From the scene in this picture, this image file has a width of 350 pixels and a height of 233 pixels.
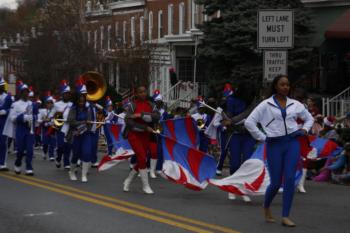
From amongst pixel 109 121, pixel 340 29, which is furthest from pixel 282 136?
pixel 340 29

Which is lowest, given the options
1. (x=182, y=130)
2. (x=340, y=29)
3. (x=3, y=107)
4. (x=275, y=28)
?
(x=182, y=130)

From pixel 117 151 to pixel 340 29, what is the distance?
11.8m

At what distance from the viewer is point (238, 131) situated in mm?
12273

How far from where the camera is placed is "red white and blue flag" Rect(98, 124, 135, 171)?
14561 millimetres

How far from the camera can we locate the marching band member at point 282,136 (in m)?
9.52

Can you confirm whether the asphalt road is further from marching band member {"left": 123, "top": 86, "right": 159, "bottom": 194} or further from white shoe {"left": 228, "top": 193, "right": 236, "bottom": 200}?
marching band member {"left": 123, "top": 86, "right": 159, "bottom": 194}

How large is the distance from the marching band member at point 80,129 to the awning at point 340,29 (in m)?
11.7

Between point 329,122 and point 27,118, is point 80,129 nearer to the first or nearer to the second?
point 27,118

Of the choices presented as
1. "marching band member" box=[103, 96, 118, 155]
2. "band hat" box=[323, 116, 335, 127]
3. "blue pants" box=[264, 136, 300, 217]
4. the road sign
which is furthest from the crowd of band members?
"band hat" box=[323, 116, 335, 127]

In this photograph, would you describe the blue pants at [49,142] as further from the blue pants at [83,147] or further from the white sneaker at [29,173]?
the blue pants at [83,147]

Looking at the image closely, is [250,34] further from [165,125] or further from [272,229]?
[272,229]

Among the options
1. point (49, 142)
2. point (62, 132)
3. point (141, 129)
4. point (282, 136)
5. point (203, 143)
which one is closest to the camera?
point (282, 136)

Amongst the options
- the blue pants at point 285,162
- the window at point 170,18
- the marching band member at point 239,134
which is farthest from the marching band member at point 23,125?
the window at point 170,18

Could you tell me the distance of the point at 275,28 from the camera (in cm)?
1560
